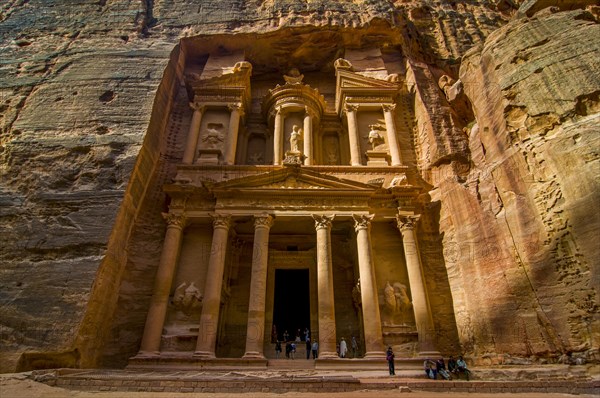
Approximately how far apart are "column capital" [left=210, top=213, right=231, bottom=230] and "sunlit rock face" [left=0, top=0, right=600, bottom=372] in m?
2.09

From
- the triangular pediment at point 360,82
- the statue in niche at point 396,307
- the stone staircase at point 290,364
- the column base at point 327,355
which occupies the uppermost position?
the triangular pediment at point 360,82

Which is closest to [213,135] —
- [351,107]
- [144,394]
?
[351,107]

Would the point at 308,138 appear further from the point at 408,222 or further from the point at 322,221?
the point at 408,222

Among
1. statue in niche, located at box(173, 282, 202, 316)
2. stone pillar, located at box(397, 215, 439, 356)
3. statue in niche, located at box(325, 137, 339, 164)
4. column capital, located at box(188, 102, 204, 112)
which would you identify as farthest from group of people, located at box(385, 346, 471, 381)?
column capital, located at box(188, 102, 204, 112)

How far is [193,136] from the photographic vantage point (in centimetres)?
1515

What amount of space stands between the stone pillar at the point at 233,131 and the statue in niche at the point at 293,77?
276 centimetres

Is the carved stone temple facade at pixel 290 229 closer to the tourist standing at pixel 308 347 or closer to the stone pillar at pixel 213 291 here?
the stone pillar at pixel 213 291

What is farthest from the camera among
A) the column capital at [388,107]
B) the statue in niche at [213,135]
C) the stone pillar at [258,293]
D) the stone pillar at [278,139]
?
the column capital at [388,107]

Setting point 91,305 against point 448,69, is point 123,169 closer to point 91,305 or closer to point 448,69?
point 91,305

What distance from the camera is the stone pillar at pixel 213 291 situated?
10.5 metres

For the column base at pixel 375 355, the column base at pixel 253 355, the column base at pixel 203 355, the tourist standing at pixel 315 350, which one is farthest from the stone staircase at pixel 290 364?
the column base at pixel 203 355

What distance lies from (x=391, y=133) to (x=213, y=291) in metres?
9.47

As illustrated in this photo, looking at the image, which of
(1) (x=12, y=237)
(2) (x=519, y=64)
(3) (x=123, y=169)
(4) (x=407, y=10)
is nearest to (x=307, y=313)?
(3) (x=123, y=169)

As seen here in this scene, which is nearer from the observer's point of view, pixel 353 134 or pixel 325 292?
pixel 325 292
